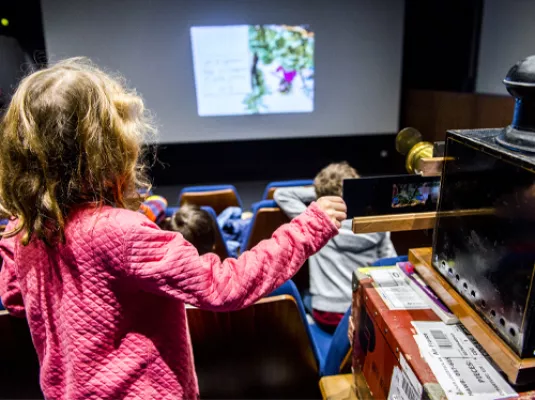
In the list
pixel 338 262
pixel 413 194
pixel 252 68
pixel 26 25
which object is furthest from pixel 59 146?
pixel 26 25

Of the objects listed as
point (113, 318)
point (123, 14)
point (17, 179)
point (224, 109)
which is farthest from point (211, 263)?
point (123, 14)

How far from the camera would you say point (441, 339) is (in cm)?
61

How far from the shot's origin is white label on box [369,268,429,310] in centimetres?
70

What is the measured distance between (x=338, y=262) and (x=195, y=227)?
62 centimetres

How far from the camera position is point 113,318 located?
744 millimetres

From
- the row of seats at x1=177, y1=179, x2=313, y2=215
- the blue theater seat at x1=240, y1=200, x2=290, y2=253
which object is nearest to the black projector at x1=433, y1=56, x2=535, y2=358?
the blue theater seat at x1=240, y1=200, x2=290, y2=253

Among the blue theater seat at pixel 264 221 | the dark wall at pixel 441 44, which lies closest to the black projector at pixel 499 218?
the blue theater seat at pixel 264 221

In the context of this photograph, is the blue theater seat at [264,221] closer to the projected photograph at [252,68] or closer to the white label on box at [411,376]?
the white label on box at [411,376]

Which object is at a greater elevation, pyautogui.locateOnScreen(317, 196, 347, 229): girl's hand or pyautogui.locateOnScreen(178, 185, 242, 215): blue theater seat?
pyautogui.locateOnScreen(317, 196, 347, 229): girl's hand

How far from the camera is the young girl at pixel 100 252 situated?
68 centimetres

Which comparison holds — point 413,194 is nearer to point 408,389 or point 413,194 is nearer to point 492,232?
point 492,232

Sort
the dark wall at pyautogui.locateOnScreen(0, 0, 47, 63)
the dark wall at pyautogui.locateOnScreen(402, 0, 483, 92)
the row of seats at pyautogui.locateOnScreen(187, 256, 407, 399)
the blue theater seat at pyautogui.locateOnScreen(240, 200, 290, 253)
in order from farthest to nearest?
the dark wall at pyautogui.locateOnScreen(0, 0, 47, 63)
the dark wall at pyautogui.locateOnScreen(402, 0, 483, 92)
the blue theater seat at pyautogui.locateOnScreen(240, 200, 290, 253)
the row of seats at pyautogui.locateOnScreen(187, 256, 407, 399)

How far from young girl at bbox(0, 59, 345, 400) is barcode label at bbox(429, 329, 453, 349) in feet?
0.83

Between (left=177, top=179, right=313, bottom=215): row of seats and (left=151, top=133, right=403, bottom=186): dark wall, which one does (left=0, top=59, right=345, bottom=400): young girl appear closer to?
(left=177, top=179, right=313, bottom=215): row of seats
